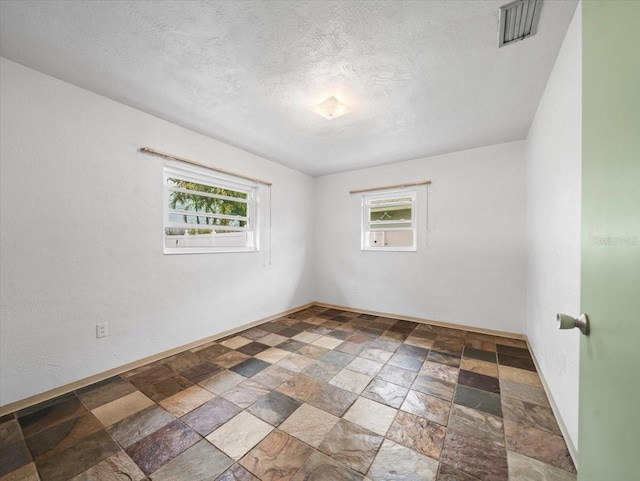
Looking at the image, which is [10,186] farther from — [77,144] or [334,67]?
[334,67]

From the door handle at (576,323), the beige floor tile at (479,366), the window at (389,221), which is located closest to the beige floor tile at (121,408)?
the door handle at (576,323)

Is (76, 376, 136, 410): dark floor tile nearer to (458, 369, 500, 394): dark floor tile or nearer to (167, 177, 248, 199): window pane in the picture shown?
(167, 177, 248, 199): window pane

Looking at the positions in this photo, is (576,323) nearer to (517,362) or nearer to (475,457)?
(475,457)

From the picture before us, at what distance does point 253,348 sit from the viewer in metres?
2.86

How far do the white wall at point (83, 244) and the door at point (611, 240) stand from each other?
2.99 meters

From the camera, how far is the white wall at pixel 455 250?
3.19 meters

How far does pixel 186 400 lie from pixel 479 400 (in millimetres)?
2169

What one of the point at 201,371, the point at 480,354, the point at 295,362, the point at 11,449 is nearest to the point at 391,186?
the point at 480,354

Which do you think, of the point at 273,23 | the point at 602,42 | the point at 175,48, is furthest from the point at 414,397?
the point at 175,48

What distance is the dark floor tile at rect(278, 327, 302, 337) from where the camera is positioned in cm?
331

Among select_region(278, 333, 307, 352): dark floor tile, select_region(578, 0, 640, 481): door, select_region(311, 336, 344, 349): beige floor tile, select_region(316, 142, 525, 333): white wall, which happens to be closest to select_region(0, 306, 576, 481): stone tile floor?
select_region(278, 333, 307, 352): dark floor tile

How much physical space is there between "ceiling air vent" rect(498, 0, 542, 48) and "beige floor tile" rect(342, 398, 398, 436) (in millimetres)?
2496

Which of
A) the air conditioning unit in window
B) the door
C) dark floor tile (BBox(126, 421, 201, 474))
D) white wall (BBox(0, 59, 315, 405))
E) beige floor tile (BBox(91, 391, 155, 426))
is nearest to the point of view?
the door

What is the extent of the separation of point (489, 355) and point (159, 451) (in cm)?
292
